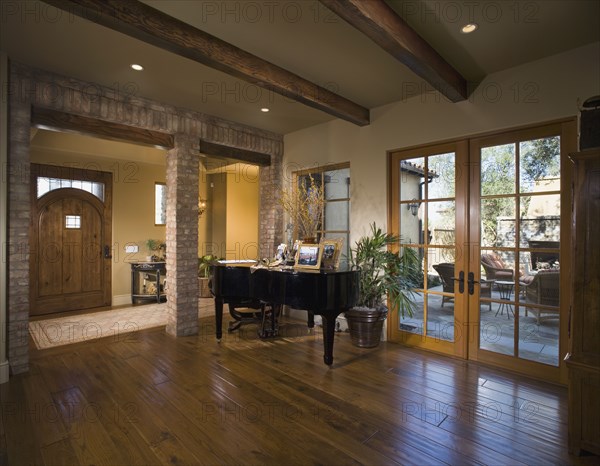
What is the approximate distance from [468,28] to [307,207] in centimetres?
300

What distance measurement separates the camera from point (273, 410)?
2543mm

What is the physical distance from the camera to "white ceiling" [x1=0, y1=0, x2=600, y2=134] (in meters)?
2.43

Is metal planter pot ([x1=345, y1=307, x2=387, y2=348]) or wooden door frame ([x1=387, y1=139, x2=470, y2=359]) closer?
wooden door frame ([x1=387, y1=139, x2=470, y2=359])

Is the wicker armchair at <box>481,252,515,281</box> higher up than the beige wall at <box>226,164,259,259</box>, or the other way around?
the beige wall at <box>226,164,259,259</box>

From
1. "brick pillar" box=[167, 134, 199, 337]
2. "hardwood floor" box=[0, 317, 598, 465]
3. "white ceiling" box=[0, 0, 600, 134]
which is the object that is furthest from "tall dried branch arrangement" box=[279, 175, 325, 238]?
"hardwood floor" box=[0, 317, 598, 465]

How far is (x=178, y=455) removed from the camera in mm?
2027

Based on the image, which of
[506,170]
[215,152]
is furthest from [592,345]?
[215,152]

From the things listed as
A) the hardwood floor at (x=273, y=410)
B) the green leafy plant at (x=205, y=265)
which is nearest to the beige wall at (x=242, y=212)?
the green leafy plant at (x=205, y=265)

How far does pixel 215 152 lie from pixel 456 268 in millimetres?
3426

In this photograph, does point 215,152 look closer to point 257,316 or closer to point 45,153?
point 257,316

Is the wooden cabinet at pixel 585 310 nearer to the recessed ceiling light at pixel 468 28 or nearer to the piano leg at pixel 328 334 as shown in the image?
the recessed ceiling light at pixel 468 28

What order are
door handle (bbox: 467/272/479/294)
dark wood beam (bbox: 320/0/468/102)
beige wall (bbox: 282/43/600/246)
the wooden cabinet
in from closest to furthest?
the wooden cabinet
dark wood beam (bbox: 320/0/468/102)
beige wall (bbox: 282/43/600/246)
door handle (bbox: 467/272/479/294)

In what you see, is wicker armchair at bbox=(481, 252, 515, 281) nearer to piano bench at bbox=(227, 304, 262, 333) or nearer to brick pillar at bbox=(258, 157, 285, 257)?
piano bench at bbox=(227, 304, 262, 333)

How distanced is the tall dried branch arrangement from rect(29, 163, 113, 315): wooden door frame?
3.20 metres
